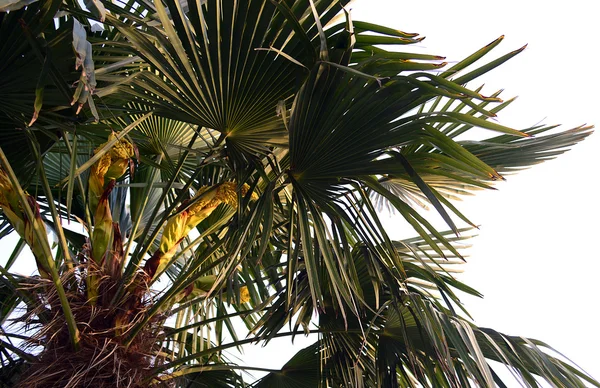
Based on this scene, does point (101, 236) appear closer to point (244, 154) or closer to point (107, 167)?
point (107, 167)

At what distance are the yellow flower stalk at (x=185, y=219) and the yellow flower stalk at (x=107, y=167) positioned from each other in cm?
27

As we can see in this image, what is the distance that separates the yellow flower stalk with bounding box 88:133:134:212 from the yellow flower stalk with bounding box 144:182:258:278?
10.8 inches

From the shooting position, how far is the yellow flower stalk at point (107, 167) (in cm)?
208

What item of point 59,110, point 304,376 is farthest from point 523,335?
point 59,110

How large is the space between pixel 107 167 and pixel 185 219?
0.35 meters

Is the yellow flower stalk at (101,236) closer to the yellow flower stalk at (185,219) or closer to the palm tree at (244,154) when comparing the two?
the palm tree at (244,154)

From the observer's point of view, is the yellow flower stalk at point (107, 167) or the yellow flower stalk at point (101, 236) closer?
the yellow flower stalk at point (101, 236)

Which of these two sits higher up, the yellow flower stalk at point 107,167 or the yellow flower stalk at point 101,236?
the yellow flower stalk at point 107,167

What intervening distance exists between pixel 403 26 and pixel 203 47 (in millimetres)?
685

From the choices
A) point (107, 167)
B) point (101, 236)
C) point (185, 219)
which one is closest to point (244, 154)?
point (185, 219)

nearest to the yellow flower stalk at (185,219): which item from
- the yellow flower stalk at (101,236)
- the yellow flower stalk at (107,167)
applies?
the yellow flower stalk at (101,236)

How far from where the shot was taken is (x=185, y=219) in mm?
2119

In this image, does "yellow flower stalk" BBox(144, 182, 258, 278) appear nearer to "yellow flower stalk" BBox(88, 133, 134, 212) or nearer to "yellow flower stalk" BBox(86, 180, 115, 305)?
"yellow flower stalk" BBox(86, 180, 115, 305)

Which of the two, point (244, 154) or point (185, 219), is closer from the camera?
point (185, 219)
